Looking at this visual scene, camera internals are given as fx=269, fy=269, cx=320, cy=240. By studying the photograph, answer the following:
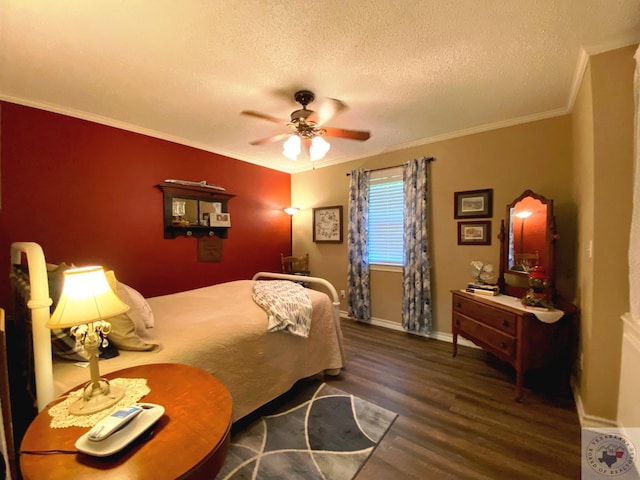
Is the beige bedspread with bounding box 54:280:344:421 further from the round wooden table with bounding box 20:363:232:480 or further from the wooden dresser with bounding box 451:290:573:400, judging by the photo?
the wooden dresser with bounding box 451:290:573:400

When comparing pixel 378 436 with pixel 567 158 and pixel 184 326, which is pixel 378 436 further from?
pixel 567 158

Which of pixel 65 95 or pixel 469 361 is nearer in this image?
pixel 65 95

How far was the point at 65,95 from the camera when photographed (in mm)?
2246

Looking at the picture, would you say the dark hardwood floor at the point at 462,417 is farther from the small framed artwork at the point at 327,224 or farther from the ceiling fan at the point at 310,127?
the ceiling fan at the point at 310,127

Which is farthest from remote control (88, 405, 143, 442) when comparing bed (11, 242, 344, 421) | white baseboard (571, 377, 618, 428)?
white baseboard (571, 377, 618, 428)

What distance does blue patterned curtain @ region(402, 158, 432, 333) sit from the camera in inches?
132

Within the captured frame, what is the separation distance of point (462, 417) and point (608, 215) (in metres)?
1.66

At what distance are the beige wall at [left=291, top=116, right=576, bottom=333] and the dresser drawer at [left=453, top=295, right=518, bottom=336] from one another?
1.71ft

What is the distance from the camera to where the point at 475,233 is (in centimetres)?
308

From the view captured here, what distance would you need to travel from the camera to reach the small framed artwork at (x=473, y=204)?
118 inches

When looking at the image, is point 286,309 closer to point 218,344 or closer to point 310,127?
point 218,344

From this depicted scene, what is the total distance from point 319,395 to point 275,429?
49 cm

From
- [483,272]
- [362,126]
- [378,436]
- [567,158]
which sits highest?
[362,126]

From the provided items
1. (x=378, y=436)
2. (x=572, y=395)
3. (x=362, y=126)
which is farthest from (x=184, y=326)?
(x=572, y=395)
